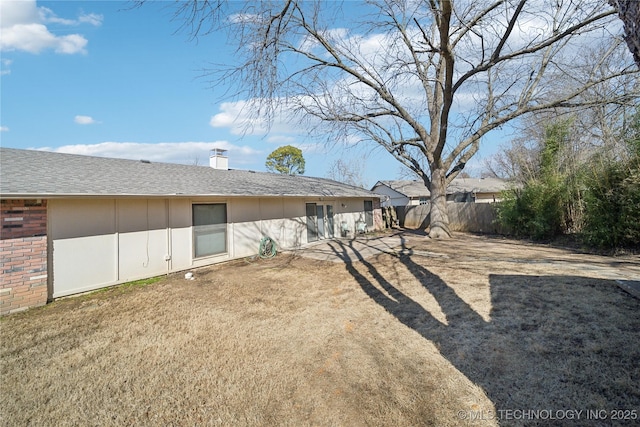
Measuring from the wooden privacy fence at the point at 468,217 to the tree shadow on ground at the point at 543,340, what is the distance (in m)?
9.32

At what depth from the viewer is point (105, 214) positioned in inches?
244

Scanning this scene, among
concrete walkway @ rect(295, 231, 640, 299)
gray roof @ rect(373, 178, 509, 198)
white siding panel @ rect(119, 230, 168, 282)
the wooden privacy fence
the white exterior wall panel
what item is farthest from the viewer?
gray roof @ rect(373, 178, 509, 198)

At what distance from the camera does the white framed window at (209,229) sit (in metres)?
7.96

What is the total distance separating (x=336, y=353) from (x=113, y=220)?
5.88m

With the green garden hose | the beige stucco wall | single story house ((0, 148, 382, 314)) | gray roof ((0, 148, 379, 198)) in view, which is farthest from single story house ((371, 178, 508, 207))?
the beige stucco wall

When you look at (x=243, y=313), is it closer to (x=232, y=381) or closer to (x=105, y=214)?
(x=232, y=381)

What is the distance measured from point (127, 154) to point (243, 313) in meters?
18.7

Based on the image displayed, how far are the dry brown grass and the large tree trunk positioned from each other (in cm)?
589

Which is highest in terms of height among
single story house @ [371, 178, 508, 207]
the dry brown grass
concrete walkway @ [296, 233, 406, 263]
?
single story house @ [371, 178, 508, 207]

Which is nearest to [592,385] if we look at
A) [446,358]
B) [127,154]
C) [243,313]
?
[446,358]

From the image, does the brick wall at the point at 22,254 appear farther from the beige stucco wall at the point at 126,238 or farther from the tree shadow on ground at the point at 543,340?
the tree shadow on ground at the point at 543,340

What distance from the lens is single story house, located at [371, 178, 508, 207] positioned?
1063 inches

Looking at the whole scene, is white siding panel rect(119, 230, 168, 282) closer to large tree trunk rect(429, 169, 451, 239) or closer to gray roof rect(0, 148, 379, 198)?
gray roof rect(0, 148, 379, 198)

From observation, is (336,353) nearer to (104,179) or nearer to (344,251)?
(344,251)
